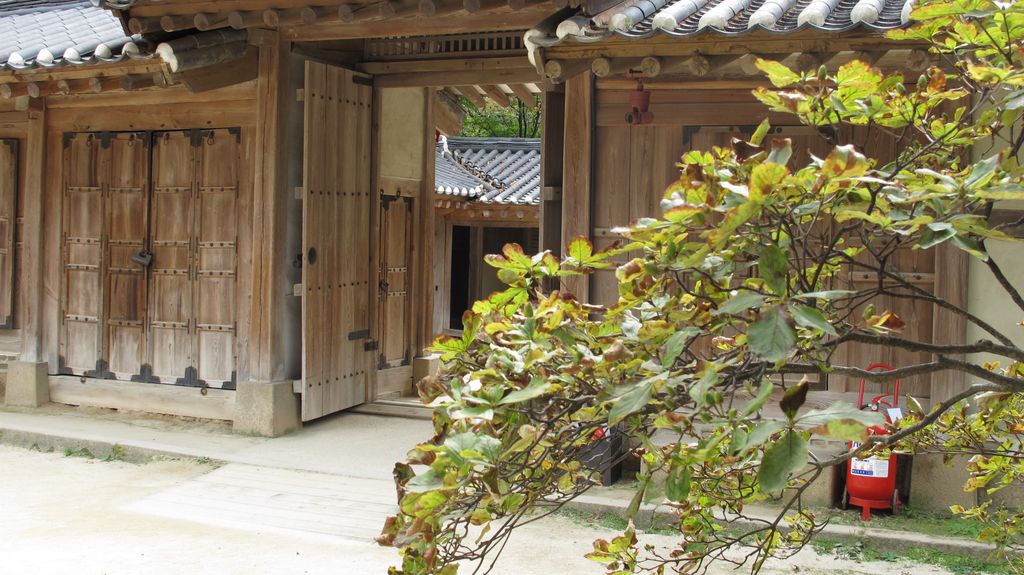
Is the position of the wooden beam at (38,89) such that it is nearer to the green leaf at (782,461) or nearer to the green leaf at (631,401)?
the green leaf at (631,401)

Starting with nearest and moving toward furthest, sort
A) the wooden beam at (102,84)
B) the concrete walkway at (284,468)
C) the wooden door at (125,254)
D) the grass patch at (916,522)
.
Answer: the grass patch at (916,522), the concrete walkway at (284,468), the wooden beam at (102,84), the wooden door at (125,254)

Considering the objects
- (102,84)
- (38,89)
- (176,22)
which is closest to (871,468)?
(176,22)

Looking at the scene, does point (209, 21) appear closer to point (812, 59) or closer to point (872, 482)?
point (812, 59)

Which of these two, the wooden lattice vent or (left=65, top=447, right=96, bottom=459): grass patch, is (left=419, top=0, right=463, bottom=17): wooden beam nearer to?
the wooden lattice vent

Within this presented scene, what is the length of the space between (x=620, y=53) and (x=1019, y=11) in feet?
13.8

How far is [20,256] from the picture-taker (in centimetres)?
1016

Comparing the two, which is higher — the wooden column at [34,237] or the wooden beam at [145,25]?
the wooden beam at [145,25]

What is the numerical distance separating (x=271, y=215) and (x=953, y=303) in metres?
5.23

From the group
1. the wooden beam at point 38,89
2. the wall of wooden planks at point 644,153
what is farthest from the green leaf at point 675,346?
the wooden beam at point 38,89

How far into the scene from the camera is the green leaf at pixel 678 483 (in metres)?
1.86

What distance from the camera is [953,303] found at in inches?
255

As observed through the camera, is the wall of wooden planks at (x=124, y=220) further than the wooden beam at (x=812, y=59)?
Yes

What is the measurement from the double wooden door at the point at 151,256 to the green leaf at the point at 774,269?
771 centimetres

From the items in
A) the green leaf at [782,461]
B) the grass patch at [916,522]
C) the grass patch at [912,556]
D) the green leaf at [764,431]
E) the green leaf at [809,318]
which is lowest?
the grass patch at [912,556]
